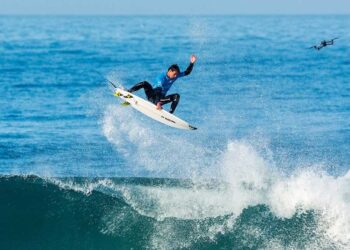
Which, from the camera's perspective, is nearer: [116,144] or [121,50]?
[116,144]

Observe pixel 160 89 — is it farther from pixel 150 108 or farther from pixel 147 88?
pixel 150 108

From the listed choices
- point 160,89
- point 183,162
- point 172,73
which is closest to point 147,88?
point 160,89

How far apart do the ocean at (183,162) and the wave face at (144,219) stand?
3 cm

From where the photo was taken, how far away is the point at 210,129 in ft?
109

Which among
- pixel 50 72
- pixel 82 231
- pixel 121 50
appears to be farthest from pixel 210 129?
pixel 121 50

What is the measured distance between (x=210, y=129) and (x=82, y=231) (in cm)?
1319

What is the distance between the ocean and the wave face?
0.03 m

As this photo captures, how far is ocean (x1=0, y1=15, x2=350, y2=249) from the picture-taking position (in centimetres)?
2033

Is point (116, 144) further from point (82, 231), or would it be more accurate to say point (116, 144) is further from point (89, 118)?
point (82, 231)

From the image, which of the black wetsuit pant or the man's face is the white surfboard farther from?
the man's face

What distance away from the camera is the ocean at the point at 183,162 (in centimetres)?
2033

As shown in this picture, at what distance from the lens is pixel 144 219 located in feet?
67.6

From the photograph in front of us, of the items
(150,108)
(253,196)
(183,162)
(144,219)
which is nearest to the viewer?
(144,219)

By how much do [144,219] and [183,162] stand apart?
6627mm
